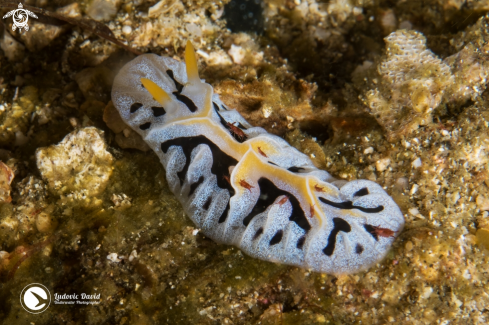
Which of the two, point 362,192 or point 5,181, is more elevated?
point 362,192

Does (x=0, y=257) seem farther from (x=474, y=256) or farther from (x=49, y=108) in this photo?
(x=474, y=256)

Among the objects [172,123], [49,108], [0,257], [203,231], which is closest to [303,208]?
[203,231]

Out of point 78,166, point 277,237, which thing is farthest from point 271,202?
point 78,166

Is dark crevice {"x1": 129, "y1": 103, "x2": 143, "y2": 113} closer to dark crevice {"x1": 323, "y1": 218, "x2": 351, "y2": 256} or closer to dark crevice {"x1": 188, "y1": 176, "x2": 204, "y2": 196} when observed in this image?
dark crevice {"x1": 188, "y1": 176, "x2": 204, "y2": 196}

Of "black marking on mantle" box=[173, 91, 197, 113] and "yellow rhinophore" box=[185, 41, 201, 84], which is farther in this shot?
"black marking on mantle" box=[173, 91, 197, 113]

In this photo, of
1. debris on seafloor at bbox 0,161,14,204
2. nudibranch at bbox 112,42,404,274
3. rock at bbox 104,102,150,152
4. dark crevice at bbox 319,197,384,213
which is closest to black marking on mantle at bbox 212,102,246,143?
nudibranch at bbox 112,42,404,274

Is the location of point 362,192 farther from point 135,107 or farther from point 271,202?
point 135,107

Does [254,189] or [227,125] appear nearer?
[254,189]

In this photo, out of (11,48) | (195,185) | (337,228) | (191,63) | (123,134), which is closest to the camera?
(337,228)
